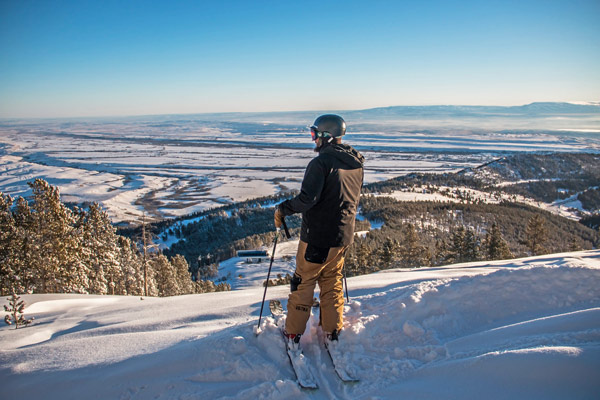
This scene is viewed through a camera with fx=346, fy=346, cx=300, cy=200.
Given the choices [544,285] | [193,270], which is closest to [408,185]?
[193,270]

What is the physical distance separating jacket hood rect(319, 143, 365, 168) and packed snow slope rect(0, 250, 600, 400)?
1.72 meters

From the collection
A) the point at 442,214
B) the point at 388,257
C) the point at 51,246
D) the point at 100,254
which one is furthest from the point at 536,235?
the point at 442,214

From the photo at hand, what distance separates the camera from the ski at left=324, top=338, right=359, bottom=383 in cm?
313

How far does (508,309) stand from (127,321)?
17.6ft

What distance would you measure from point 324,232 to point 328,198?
365 mm

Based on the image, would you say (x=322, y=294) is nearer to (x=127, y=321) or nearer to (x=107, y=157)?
(x=127, y=321)

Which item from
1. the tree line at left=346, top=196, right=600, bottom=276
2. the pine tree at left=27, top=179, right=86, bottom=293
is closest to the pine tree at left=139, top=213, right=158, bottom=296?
the pine tree at left=27, top=179, right=86, bottom=293

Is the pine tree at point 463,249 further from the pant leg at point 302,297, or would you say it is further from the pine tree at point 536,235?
the pant leg at point 302,297

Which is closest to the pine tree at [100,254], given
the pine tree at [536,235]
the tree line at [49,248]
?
the tree line at [49,248]

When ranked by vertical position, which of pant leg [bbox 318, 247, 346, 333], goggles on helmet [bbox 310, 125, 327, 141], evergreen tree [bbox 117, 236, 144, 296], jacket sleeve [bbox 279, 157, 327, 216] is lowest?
evergreen tree [bbox 117, 236, 144, 296]

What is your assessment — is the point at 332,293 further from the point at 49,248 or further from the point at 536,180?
the point at 536,180

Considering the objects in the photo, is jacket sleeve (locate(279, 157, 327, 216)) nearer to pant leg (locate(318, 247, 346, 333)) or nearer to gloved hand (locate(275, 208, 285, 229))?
gloved hand (locate(275, 208, 285, 229))

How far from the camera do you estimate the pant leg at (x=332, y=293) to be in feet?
12.2

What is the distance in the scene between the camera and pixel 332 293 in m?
3.79
